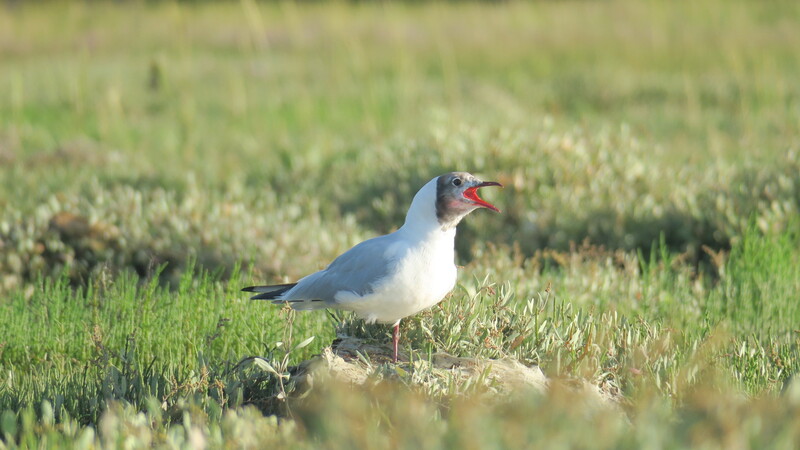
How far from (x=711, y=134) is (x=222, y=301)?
718 cm

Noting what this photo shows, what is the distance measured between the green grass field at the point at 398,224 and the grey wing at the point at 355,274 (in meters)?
0.28

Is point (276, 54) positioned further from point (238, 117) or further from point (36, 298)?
point (36, 298)

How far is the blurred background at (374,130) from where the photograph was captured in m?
7.20

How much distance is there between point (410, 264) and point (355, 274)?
277mm

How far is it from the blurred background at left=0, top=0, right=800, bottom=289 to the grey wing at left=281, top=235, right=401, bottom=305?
1.19 meters

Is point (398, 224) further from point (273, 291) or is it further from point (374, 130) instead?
point (273, 291)

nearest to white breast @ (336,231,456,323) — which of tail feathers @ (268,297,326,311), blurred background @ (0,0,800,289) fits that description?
tail feathers @ (268,297,326,311)

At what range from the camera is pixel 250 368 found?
4.16m

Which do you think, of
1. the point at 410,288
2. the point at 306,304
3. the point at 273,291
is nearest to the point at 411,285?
the point at 410,288

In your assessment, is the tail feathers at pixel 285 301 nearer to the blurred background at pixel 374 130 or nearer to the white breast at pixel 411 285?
the white breast at pixel 411 285

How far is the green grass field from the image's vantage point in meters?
3.33

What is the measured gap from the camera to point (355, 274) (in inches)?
157

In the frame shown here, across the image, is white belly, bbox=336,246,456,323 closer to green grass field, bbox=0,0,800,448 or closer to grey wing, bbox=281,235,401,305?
grey wing, bbox=281,235,401,305

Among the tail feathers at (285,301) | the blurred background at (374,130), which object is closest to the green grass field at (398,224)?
the blurred background at (374,130)
